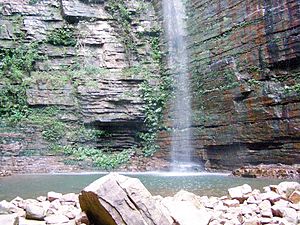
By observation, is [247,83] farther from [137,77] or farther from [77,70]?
[77,70]

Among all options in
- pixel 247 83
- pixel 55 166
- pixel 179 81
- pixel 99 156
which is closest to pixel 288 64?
pixel 247 83

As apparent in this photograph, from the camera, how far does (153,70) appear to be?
51.9ft

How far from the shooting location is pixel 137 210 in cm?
335

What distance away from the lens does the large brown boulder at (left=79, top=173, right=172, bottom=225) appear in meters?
3.29

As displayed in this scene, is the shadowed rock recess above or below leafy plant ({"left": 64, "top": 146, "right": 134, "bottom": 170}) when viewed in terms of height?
above

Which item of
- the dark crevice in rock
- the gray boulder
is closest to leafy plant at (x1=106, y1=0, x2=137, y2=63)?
the dark crevice in rock

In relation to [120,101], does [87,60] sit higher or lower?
higher

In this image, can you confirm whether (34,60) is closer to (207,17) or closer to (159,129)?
→ (159,129)

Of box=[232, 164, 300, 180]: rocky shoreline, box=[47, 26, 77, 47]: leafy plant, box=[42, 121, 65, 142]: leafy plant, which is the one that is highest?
box=[47, 26, 77, 47]: leafy plant

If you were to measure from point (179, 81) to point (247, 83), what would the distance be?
384 centimetres

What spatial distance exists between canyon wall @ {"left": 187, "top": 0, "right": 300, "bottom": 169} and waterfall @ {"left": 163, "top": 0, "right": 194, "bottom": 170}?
503 millimetres

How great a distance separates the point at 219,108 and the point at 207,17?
3812 millimetres

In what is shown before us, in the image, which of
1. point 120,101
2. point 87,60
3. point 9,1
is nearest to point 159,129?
point 120,101

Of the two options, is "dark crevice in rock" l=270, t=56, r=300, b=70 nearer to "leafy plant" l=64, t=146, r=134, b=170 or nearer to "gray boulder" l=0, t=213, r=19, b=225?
"leafy plant" l=64, t=146, r=134, b=170
